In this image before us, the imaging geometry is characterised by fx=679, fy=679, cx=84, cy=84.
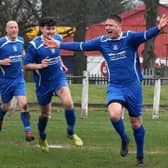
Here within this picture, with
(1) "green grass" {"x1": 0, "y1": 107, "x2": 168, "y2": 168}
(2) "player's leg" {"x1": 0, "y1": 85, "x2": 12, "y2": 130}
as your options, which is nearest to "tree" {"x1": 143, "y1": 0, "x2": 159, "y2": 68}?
(1) "green grass" {"x1": 0, "y1": 107, "x2": 168, "y2": 168}

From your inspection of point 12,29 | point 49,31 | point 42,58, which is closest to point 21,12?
point 12,29

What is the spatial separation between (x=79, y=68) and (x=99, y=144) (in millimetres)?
29408

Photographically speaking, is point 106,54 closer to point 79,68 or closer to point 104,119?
point 104,119

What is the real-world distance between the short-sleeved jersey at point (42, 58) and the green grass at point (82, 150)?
124 centimetres

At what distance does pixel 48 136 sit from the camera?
551 inches

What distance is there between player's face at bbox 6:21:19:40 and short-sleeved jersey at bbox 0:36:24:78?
95mm

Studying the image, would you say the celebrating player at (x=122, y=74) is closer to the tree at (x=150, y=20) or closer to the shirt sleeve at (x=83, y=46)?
the shirt sleeve at (x=83, y=46)

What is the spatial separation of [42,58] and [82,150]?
1.75 m

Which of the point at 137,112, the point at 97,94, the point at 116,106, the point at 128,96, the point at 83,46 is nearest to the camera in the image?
the point at 116,106

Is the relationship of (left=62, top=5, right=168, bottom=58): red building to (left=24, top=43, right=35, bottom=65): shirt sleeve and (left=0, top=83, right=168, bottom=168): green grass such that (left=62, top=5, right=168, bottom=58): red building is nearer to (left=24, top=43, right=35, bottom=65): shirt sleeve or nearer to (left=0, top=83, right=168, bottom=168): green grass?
(left=0, top=83, right=168, bottom=168): green grass

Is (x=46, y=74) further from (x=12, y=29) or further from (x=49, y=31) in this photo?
(x=12, y=29)

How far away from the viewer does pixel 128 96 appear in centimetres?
1014

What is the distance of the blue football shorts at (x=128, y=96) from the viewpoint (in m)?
10.1

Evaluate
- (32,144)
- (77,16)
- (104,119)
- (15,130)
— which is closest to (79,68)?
(77,16)
